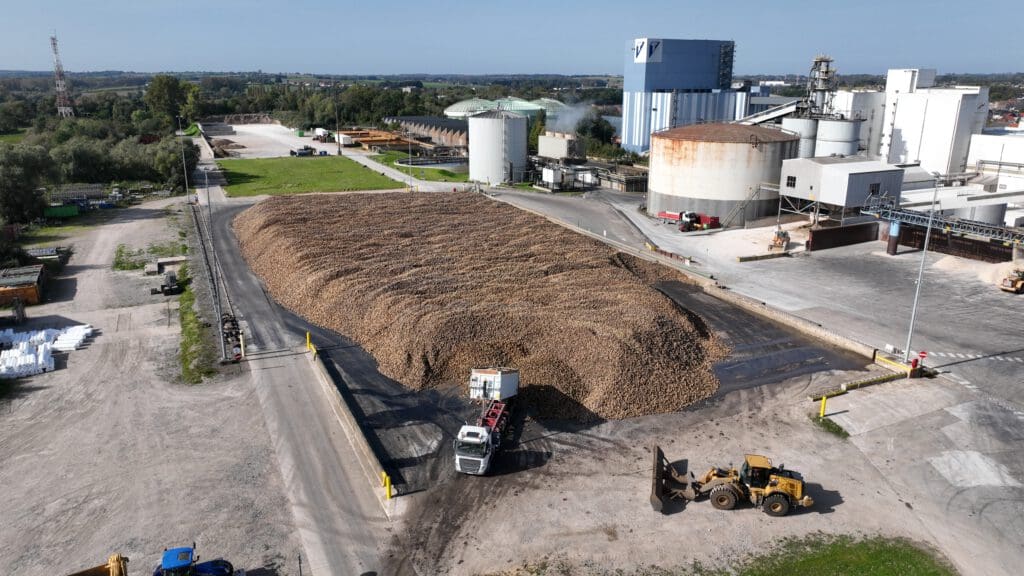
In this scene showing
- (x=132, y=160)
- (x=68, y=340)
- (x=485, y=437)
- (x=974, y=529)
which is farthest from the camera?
(x=132, y=160)

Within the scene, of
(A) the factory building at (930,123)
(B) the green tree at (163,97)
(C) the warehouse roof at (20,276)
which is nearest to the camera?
(C) the warehouse roof at (20,276)

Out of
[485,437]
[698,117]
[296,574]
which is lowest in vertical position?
[296,574]

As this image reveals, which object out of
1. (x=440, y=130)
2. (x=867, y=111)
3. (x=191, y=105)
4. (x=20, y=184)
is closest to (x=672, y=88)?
(x=867, y=111)

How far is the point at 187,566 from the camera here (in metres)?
13.9

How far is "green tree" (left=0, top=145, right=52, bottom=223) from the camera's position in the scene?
48.3 m

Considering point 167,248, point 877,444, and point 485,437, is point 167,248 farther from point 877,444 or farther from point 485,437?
point 877,444

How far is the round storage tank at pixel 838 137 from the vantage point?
5228 cm

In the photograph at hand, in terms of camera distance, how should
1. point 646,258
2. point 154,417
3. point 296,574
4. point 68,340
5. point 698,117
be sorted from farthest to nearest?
point 698,117 < point 646,258 < point 68,340 < point 154,417 < point 296,574

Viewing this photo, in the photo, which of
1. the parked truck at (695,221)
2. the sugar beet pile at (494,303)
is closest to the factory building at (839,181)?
the parked truck at (695,221)

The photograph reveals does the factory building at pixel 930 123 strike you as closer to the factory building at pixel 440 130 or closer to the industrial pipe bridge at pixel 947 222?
the industrial pipe bridge at pixel 947 222

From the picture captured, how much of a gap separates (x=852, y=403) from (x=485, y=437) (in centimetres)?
1364

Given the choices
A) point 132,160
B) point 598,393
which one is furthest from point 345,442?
point 132,160

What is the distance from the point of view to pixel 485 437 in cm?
1883

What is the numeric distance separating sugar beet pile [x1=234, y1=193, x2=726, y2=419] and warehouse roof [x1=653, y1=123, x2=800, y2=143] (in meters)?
14.0
